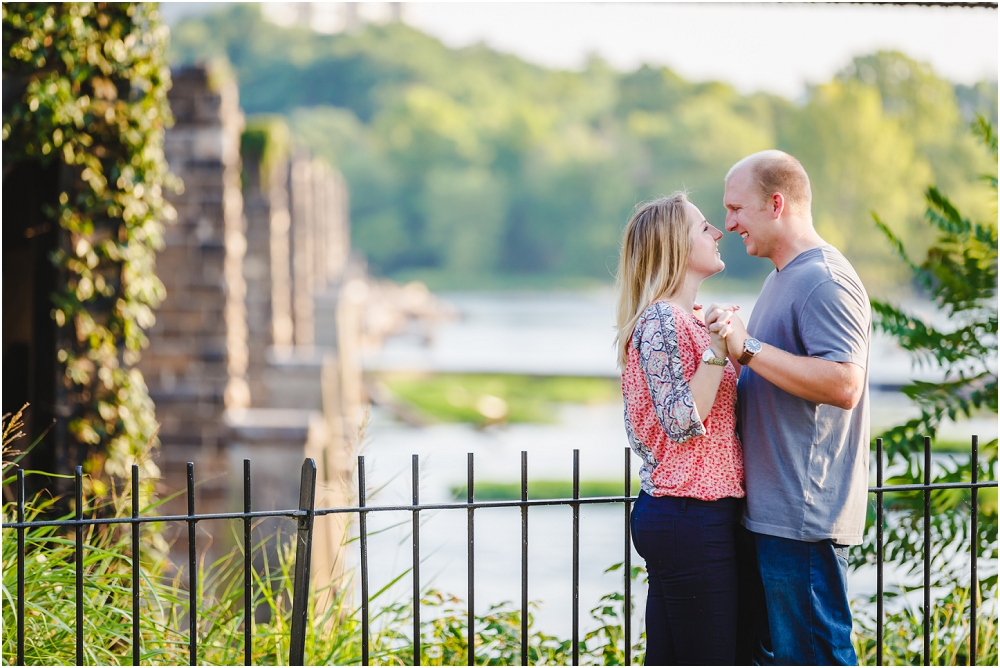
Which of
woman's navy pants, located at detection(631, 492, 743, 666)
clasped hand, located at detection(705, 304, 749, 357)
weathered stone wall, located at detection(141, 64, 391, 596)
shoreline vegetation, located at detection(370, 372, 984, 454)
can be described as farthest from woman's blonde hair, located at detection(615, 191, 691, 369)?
shoreline vegetation, located at detection(370, 372, 984, 454)

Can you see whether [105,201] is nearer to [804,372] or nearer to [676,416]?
[676,416]

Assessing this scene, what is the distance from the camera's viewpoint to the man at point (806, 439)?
2576mm

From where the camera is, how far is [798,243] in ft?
9.27

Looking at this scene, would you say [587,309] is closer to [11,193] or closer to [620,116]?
[620,116]

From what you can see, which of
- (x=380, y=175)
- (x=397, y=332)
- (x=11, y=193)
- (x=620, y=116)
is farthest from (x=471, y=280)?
(x=11, y=193)

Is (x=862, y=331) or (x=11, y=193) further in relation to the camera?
(x=11, y=193)

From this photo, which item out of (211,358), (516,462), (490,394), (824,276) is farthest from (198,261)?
(490,394)

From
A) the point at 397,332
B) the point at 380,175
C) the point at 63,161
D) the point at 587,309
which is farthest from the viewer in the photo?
the point at 380,175

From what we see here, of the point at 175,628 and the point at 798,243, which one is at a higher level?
the point at 798,243

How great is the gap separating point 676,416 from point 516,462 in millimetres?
22246

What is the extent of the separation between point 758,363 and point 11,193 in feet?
16.9

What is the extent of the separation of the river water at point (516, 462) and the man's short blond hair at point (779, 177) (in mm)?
1685

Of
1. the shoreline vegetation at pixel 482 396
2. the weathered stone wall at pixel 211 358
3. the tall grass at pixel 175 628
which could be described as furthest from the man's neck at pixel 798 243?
the shoreline vegetation at pixel 482 396

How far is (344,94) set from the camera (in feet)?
314
